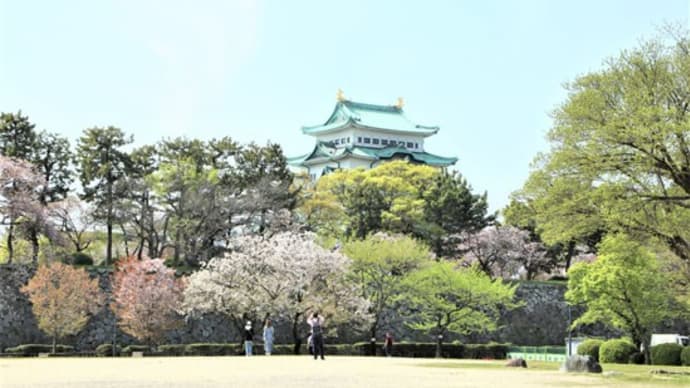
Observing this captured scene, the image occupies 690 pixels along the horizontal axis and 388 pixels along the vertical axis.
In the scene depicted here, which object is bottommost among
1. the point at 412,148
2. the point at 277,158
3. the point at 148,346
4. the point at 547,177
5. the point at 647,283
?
the point at 148,346

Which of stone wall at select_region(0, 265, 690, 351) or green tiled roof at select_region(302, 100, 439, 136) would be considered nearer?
stone wall at select_region(0, 265, 690, 351)

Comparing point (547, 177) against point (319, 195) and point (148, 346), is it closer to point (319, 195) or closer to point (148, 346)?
point (148, 346)

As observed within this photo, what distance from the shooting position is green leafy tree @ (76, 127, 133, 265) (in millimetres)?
45188

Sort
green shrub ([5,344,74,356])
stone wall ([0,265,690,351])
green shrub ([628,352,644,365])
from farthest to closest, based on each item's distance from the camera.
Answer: stone wall ([0,265,690,351]) → green shrub ([5,344,74,356]) → green shrub ([628,352,644,365])

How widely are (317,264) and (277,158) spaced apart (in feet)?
35.8

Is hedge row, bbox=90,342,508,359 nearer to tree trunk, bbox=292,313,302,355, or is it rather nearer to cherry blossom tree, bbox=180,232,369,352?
tree trunk, bbox=292,313,302,355

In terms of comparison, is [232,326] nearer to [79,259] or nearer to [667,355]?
[79,259]

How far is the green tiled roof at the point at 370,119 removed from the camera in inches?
3041

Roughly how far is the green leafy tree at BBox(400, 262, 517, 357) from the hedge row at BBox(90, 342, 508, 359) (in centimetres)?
91

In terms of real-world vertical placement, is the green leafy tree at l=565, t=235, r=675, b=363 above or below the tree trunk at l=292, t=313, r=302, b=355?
above

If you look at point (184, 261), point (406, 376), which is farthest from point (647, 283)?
Result: point (184, 261)

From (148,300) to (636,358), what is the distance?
2031cm

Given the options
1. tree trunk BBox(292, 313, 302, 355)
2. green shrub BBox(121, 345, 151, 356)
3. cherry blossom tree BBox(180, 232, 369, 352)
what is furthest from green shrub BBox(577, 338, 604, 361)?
green shrub BBox(121, 345, 151, 356)

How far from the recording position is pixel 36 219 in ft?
141
